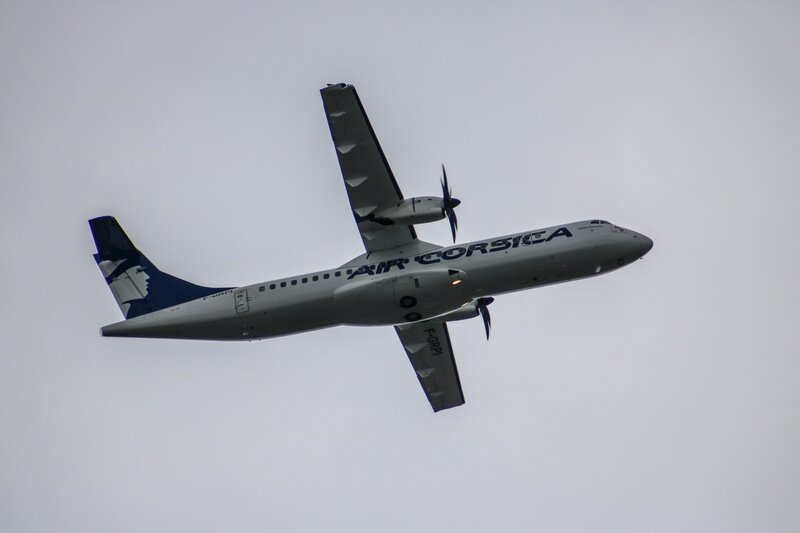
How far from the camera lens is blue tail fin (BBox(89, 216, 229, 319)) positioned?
106 ft

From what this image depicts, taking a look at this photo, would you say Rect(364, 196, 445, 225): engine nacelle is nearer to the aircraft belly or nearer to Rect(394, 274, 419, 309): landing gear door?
Rect(394, 274, 419, 309): landing gear door

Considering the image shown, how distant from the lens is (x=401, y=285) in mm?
29594

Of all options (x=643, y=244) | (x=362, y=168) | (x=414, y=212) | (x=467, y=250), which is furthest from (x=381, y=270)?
(x=643, y=244)

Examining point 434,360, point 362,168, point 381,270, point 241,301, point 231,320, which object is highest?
point 362,168

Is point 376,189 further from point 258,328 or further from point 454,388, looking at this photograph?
point 454,388

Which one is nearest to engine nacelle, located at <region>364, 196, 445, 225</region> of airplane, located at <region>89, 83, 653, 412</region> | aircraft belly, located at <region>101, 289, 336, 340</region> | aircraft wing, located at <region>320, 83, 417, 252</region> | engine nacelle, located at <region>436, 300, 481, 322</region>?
airplane, located at <region>89, 83, 653, 412</region>

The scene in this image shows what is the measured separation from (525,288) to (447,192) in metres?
3.65

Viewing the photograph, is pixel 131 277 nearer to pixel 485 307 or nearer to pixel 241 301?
pixel 241 301

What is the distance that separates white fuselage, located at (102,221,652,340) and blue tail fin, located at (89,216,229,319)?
3.62 ft

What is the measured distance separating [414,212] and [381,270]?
2107 mm

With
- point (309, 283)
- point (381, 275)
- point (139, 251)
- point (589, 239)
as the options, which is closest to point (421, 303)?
point (381, 275)

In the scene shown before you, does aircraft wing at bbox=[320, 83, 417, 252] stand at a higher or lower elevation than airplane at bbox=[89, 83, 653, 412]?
higher

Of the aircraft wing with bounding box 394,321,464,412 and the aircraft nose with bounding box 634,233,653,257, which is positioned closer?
the aircraft nose with bounding box 634,233,653,257

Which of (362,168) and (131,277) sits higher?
(362,168)
